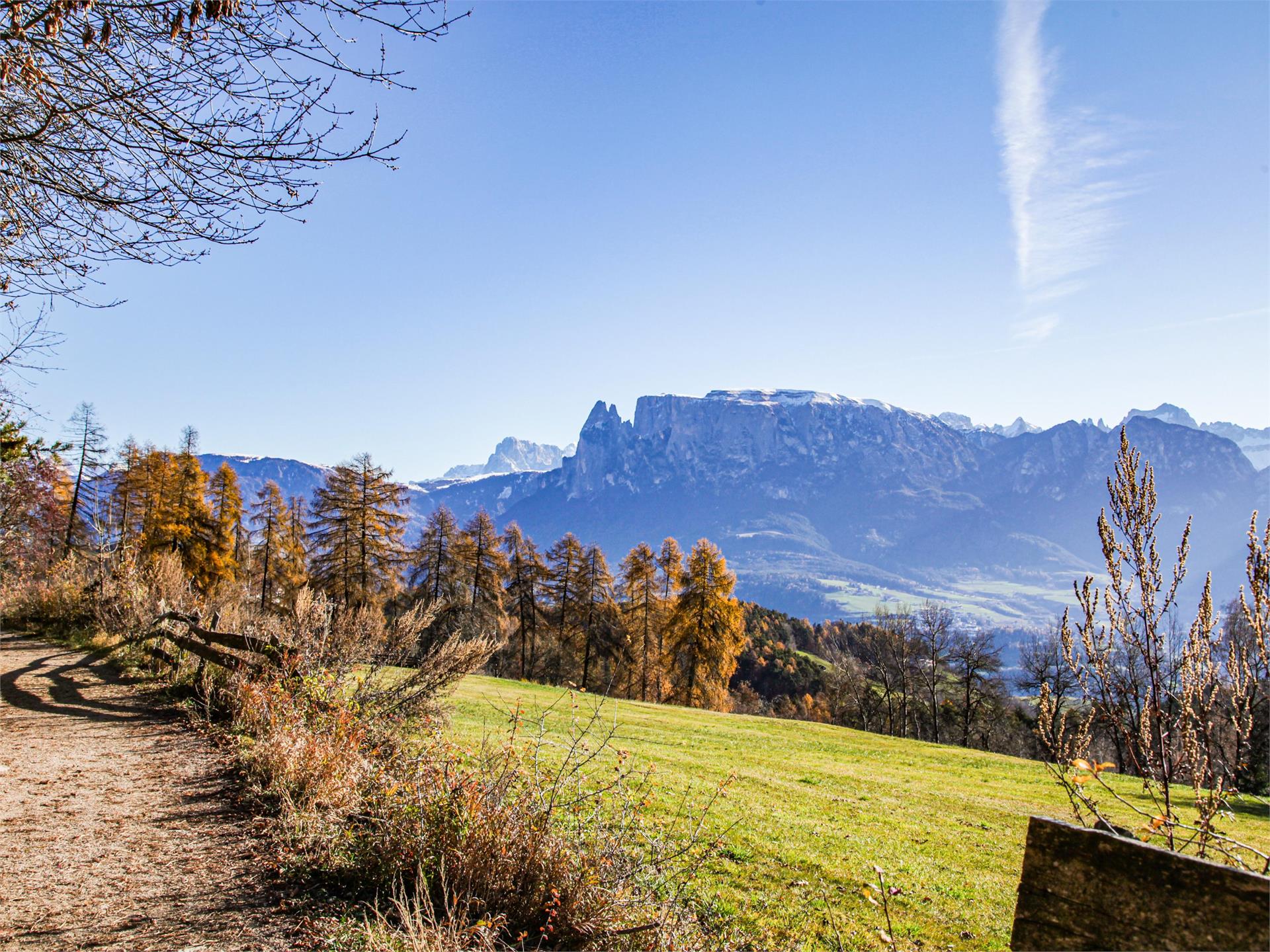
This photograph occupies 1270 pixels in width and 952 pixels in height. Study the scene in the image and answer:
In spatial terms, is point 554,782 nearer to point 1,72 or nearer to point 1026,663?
point 1,72

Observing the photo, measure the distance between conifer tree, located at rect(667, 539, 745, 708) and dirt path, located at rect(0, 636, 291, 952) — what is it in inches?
1149

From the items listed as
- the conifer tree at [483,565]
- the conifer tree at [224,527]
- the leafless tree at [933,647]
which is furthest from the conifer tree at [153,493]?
the leafless tree at [933,647]

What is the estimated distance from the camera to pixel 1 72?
3.35 m

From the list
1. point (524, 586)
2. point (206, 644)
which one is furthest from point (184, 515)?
A: point (206, 644)

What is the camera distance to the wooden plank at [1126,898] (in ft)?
5.60

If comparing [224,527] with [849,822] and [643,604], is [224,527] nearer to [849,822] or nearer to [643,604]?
[643,604]

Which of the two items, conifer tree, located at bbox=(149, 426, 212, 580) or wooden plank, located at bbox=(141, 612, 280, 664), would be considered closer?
wooden plank, located at bbox=(141, 612, 280, 664)

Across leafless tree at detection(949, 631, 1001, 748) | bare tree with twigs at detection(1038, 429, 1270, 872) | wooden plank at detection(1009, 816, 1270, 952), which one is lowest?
leafless tree at detection(949, 631, 1001, 748)

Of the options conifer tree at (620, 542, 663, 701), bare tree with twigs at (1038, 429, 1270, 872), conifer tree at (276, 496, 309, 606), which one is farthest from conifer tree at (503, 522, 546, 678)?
bare tree with twigs at (1038, 429, 1270, 872)

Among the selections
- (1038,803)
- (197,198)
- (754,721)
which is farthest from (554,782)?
(754,721)

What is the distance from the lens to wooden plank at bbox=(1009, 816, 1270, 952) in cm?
171

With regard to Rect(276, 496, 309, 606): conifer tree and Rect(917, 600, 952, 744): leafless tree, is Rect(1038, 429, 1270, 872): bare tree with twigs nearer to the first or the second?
Rect(276, 496, 309, 606): conifer tree

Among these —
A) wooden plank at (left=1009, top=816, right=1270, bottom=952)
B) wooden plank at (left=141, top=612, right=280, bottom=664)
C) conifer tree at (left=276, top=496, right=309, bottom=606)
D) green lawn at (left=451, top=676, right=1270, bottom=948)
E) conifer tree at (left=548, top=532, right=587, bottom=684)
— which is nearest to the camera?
wooden plank at (left=1009, top=816, right=1270, bottom=952)

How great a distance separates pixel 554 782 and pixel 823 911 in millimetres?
3270
